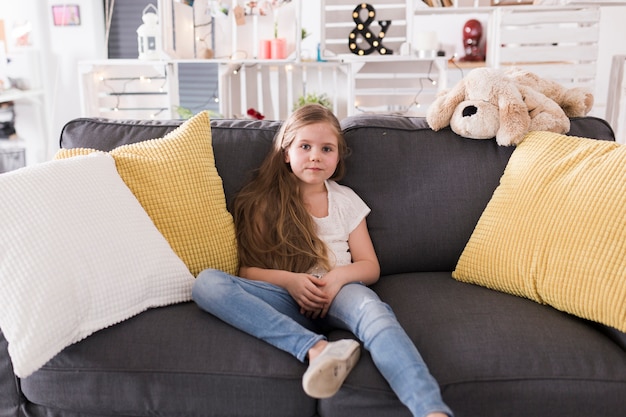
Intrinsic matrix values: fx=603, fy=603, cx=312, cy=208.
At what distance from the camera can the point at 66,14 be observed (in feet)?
13.7

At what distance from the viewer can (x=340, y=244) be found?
5.45 feet

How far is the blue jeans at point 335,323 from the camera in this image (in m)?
1.14

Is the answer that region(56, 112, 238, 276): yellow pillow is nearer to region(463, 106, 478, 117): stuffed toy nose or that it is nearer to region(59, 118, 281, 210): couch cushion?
region(59, 118, 281, 210): couch cushion

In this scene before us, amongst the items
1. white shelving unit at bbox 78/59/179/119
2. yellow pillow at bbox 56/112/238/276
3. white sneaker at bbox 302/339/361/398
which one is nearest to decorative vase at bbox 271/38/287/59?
white shelving unit at bbox 78/59/179/119

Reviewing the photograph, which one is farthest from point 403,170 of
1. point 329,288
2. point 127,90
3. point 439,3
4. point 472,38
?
point 472,38

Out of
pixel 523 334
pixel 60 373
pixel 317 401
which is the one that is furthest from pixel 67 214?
pixel 523 334

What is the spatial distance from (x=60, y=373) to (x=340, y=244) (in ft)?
2.50

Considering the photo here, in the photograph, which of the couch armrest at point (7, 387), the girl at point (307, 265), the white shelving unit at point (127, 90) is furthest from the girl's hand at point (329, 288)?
the white shelving unit at point (127, 90)

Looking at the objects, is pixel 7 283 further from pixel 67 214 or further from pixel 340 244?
pixel 340 244

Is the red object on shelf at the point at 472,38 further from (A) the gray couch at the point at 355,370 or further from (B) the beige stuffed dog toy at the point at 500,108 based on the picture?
(A) the gray couch at the point at 355,370

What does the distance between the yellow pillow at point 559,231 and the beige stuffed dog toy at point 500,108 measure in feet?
0.20

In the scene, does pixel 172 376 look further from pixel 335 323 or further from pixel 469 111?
pixel 469 111

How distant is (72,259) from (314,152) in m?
0.68

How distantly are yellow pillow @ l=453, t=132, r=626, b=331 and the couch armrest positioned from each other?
110 centimetres
